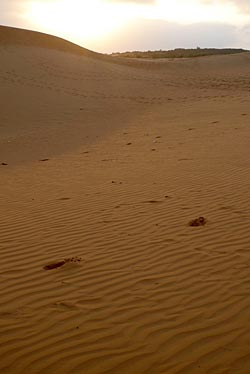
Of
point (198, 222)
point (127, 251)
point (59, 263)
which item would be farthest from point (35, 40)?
point (59, 263)

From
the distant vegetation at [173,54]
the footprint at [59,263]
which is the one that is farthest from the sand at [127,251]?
the distant vegetation at [173,54]

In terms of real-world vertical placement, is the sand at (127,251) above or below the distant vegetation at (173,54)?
below

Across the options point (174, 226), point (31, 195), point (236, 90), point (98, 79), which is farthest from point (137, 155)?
point (98, 79)

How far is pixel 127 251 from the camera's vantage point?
18.9ft

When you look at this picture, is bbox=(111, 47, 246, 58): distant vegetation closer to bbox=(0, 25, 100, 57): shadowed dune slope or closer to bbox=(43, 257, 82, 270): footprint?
bbox=(0, 25, 100, 57): shadowed dune slope

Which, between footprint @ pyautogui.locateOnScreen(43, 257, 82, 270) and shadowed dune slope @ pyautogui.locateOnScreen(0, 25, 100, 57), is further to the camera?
shadowed dune slope @ pyautogui.locateOnScreen(0, 25, 100, 57)

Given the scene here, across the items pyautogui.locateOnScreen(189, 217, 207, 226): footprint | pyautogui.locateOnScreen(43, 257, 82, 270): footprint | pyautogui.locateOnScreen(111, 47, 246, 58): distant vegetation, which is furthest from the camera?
pyautogui.locateOnScreen(111, 47, 246, 58): distant vegetation

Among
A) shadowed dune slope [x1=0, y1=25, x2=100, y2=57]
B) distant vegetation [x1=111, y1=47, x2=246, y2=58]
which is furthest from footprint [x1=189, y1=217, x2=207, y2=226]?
distant vegetation [x1=111, y1=47, x2=246, y2=58]

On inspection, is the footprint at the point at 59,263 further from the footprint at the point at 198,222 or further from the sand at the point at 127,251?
the footprint at the point at 198,222

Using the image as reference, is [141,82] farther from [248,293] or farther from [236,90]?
[248,293]

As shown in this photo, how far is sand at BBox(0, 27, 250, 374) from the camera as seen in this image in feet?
12.8

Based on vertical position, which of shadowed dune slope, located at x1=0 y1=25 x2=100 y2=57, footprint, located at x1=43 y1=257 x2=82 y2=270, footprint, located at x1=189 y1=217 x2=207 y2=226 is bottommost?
footprint, located at x1=43 y1=257 x2=82 y2=270

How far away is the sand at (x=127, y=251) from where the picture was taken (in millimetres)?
3893

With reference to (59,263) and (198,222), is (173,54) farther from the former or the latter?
(59,263)
